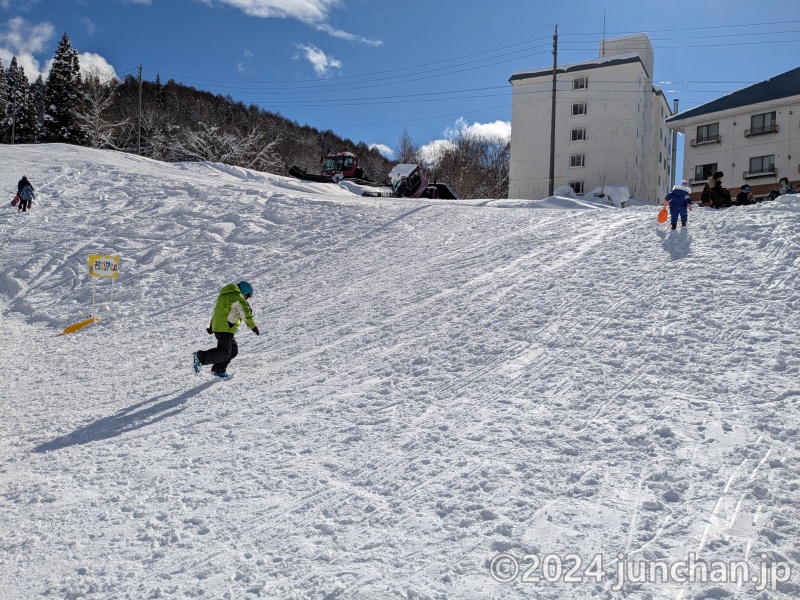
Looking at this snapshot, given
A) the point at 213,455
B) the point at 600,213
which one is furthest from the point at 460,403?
the point at 600,213

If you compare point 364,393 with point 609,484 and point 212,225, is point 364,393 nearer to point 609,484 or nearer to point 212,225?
point 609,484

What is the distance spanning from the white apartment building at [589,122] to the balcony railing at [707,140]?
3.16 meters

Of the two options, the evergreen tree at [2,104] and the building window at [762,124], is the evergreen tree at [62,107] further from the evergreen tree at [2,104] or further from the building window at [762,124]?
the building window at [762,124]

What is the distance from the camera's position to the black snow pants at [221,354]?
762 centimetres

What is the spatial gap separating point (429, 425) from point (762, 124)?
3138cm

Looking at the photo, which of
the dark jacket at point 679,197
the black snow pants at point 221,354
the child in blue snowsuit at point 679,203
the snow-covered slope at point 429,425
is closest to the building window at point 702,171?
the snow-covered slope at point 429,425

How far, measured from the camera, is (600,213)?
14.2 m

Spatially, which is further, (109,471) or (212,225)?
(212,225)

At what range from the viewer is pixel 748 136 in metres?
Result: 29.0

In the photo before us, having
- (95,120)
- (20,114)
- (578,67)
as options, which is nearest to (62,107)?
(95,120)

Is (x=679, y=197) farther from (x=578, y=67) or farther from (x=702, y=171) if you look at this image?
(x=578, y=67)

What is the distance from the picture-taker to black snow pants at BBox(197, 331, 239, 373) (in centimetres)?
762

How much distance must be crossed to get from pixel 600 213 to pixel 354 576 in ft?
41.5

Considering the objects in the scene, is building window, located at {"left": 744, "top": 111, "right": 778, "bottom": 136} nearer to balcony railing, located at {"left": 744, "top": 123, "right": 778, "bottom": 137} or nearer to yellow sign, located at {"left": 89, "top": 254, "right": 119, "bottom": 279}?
balcony railing, located at {"left": 744, "top": 123, "right": 778, "bottom": 137}
